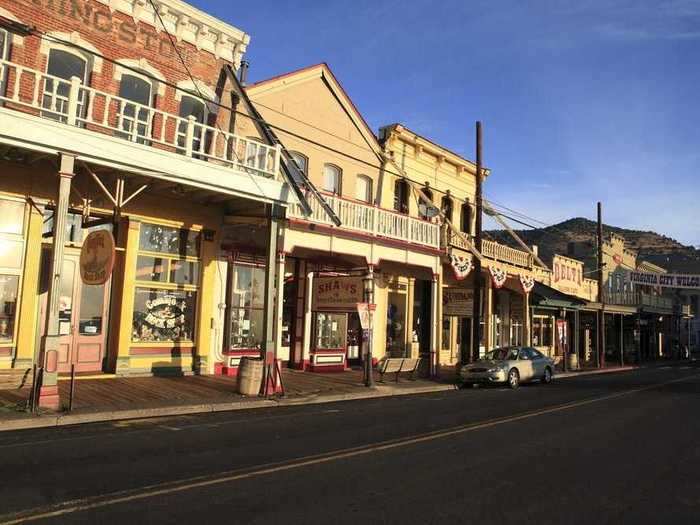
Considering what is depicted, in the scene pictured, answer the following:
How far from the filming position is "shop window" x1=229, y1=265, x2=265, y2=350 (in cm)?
1756

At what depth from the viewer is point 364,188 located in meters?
22.1

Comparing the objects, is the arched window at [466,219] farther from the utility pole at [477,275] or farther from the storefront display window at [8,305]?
the storefront display window at [8,305]

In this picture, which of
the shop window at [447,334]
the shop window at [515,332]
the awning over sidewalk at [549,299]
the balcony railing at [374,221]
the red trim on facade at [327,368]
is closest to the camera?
the balcony railing at [374,221]

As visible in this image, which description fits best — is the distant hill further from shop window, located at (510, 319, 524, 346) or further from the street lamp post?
the street lamp post

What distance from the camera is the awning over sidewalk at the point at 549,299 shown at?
2888 cm

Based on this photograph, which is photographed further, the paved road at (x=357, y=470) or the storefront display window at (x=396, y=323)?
the storefront display window at (x=396, y=323)

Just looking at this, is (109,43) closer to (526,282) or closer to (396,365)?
(396,365)

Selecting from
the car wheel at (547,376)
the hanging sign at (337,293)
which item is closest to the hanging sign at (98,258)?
the hanging sign at (337,293)

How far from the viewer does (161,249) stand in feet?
52.7

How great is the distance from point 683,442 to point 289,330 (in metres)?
12.8

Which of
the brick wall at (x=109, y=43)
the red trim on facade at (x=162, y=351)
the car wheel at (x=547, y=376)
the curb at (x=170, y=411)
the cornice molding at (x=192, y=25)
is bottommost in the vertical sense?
the curb at (x=170, y=411)

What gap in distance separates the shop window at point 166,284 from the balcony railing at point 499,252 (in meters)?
9.98

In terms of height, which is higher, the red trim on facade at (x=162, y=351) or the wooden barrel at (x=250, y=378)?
the red trim on facade at (x=162, y=351)

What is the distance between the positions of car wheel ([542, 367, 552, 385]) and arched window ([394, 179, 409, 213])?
783cm
